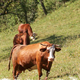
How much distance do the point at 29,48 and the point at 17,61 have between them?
68 centimetres

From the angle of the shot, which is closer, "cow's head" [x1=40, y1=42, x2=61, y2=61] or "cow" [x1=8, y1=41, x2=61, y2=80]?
"cow's head" [x1=40, y1=42, x2=61, y2=61]

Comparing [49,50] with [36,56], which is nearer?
[49,50]

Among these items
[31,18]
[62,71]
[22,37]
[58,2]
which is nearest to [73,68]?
[62,71]

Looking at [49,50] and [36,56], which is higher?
[49,50]

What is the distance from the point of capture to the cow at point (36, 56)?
14.0ft

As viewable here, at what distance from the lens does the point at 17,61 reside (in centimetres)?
519

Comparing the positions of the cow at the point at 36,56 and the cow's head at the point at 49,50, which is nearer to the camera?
the cow's head at the point at 49,50

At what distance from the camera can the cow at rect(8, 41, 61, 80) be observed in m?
4.28

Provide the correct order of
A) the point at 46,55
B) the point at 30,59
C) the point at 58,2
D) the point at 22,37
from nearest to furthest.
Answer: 1. the point at 46,55
2. the point at 30,59
3. the point at 22,37
4. the point at 58,2

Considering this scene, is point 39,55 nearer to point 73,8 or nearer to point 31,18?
point 73,8

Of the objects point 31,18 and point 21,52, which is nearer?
point 21,52

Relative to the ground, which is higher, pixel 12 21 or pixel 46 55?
pixel 46 55

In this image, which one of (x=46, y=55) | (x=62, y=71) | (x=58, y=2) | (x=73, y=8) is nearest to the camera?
(x=46, y=55)

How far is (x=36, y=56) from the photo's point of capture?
14.9ft
